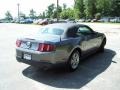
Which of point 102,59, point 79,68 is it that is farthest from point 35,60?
point 102,59

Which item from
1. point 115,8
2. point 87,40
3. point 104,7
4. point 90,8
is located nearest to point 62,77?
point 87,40

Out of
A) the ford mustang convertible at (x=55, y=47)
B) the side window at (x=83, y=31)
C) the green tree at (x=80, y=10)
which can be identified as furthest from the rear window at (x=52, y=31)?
the green tree at (x=80, y=10)

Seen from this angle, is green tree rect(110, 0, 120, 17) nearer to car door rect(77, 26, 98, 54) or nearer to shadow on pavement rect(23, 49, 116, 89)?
car door rect(77, 26, 98, 54)

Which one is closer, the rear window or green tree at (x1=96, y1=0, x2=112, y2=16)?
the rear window

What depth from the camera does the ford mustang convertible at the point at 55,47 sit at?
6074 mm

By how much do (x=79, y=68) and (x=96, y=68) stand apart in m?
0.57

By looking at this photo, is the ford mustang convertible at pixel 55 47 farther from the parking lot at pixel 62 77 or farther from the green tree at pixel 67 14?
the green tree at pixel 67 14

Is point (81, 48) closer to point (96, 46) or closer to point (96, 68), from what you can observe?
point (96, 68)

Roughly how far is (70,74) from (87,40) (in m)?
1.76

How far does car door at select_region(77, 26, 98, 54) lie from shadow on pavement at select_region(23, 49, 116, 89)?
0.54 metres

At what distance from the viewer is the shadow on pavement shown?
583 centimetres

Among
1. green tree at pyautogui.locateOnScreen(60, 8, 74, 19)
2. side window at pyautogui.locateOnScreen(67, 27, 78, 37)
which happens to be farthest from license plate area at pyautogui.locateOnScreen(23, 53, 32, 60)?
green tree at pyautogui.locateOnScreen(60, 8, 74, 19)

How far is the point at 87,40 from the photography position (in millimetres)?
7840

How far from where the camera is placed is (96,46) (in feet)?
29.3
